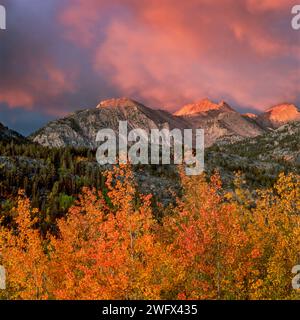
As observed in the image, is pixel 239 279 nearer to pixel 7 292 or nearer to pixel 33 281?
pixel 33 281

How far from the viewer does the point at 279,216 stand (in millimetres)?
46906

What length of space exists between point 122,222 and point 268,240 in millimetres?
20342

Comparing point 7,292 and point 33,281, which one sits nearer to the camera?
point 33,281

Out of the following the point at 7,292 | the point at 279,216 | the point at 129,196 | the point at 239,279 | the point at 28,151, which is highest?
the point at 28,151

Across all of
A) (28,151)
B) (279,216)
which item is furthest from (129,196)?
(28,151)

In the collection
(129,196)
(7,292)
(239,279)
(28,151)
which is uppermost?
(28,151)

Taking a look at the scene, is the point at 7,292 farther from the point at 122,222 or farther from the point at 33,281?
the point at 122,222
